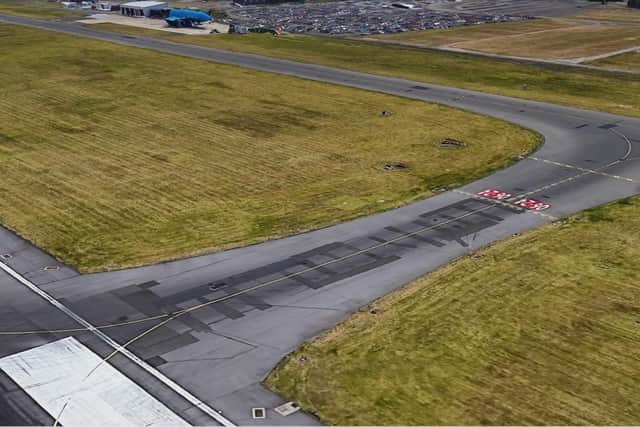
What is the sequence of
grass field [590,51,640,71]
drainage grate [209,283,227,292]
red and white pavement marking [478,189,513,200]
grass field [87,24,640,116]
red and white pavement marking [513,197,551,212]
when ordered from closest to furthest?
drainage grate [209,283,227,292]
red and white pavement marking [513,197,551,212]
red and white pavement marking [478,189,513,200]
grass field [87,24,640,116]
grass field [590,51,640,71]

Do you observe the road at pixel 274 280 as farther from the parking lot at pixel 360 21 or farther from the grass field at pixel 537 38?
the parking lot at pixel 360 21

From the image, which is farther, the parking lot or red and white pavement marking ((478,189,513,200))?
the parking lot

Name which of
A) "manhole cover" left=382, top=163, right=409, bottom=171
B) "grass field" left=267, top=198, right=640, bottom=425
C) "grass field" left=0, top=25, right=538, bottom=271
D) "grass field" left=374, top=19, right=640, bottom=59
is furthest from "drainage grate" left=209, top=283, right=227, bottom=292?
"grass field" left=374, top=19, right=640, bottom=59

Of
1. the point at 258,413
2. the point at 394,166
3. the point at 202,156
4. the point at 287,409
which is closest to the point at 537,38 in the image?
the point at 394,166

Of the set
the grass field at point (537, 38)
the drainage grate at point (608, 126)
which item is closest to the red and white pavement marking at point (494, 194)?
the drainage grate at point (608, 126)

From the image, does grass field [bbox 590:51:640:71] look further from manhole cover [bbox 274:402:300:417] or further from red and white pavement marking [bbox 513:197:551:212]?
manhole cover [bbox 274:402:300:417]

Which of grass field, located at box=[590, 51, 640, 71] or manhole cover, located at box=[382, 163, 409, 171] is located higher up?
grass field, located at box=[590, 51, 640, 71]

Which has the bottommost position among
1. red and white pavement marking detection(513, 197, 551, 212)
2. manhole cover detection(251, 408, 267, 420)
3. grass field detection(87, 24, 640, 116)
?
manhole cover detection(251, 408, 267, 420)

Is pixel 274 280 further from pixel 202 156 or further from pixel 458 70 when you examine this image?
pixel 458 70
